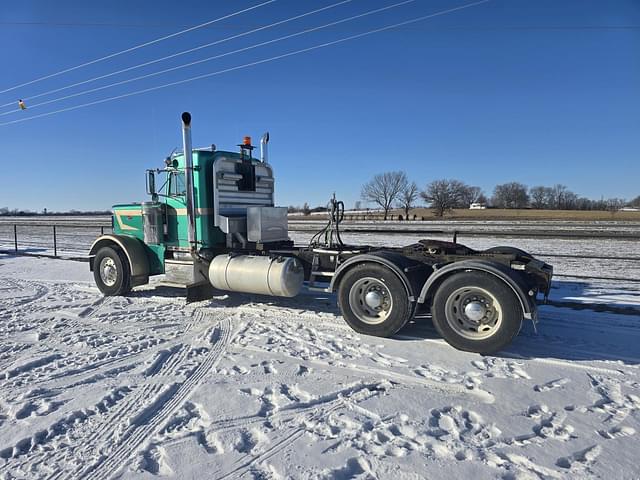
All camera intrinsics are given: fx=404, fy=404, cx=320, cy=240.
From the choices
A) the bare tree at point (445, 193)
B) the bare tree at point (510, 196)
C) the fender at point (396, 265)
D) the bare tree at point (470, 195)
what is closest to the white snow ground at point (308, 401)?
the fender at point (396, 265)

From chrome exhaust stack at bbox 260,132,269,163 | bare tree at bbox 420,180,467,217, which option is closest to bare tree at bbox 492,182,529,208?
bare tree at bbox 420,180,467,217

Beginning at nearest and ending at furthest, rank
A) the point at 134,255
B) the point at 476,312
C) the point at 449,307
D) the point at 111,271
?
the point at 476,312, the point at 449,307, the point at 134,255, the point at 111,271

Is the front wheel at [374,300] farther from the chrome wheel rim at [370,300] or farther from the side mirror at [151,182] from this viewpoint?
the side mirror at [151,182]

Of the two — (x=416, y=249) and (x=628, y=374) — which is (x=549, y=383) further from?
(x=416, y=249)

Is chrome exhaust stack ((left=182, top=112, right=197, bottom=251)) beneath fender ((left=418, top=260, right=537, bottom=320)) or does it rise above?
above

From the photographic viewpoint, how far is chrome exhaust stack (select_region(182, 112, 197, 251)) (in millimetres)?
7030

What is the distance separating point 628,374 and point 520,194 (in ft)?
420

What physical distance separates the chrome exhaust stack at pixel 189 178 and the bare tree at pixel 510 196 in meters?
120

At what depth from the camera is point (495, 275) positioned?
4.95 meters

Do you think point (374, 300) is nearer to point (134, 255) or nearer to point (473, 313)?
point (473, 313)

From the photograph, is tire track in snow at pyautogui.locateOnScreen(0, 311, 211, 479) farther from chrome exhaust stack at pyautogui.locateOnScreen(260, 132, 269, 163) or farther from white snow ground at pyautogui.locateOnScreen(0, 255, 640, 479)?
chrome exhaust stack at pyautogui.locateOnScreen(260, 132, 269, 163)

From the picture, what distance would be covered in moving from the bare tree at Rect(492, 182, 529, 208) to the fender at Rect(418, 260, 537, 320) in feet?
396

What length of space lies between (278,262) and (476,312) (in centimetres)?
328

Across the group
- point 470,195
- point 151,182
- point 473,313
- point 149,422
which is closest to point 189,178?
point 151,182
